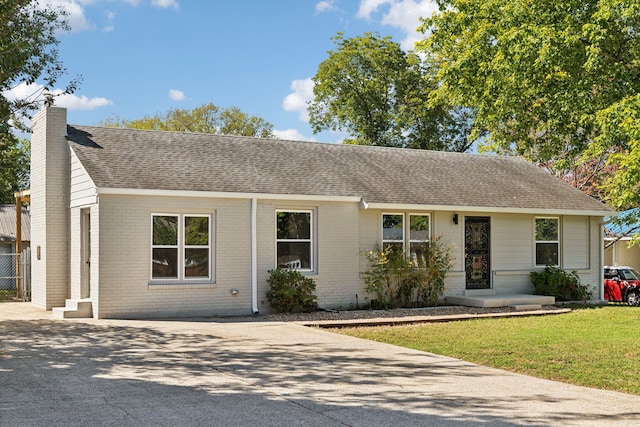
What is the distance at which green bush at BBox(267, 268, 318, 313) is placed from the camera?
59.9 feet

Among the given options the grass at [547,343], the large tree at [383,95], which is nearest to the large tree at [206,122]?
the large tree at [383,95]

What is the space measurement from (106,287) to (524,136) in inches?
460

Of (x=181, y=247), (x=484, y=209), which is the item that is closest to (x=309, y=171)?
(x=181, y=247)

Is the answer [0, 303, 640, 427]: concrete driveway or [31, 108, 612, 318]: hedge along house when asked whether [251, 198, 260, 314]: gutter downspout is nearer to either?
[31, 108, 612, 318]: hedge along house

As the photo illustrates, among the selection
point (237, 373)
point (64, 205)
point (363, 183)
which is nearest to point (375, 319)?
point (363, 183)

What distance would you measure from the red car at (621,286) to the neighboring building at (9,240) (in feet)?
76.5

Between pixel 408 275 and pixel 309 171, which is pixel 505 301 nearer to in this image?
pixel 408 275

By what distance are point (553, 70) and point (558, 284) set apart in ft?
23.0

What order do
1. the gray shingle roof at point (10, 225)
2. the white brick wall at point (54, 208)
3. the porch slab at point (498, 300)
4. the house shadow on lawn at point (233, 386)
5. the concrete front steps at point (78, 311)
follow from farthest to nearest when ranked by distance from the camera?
the gray shingle roof at point (10, 225)
the porch slab at point (498, 300)
the white brick wall at point (54, 208)
the concrete front steps at point (78, 311)
the house shadow on lawn at point (233, 386)

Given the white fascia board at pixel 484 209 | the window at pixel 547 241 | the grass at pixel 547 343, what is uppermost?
the white fascia board at pixel 484 209

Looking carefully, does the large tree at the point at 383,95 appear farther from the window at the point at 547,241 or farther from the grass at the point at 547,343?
the grass at the point at 547,343

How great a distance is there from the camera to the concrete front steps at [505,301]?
20.3 metres

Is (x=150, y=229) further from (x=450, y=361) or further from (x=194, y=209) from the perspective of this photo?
(x=450, y=361)

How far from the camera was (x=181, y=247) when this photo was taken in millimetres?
17734
